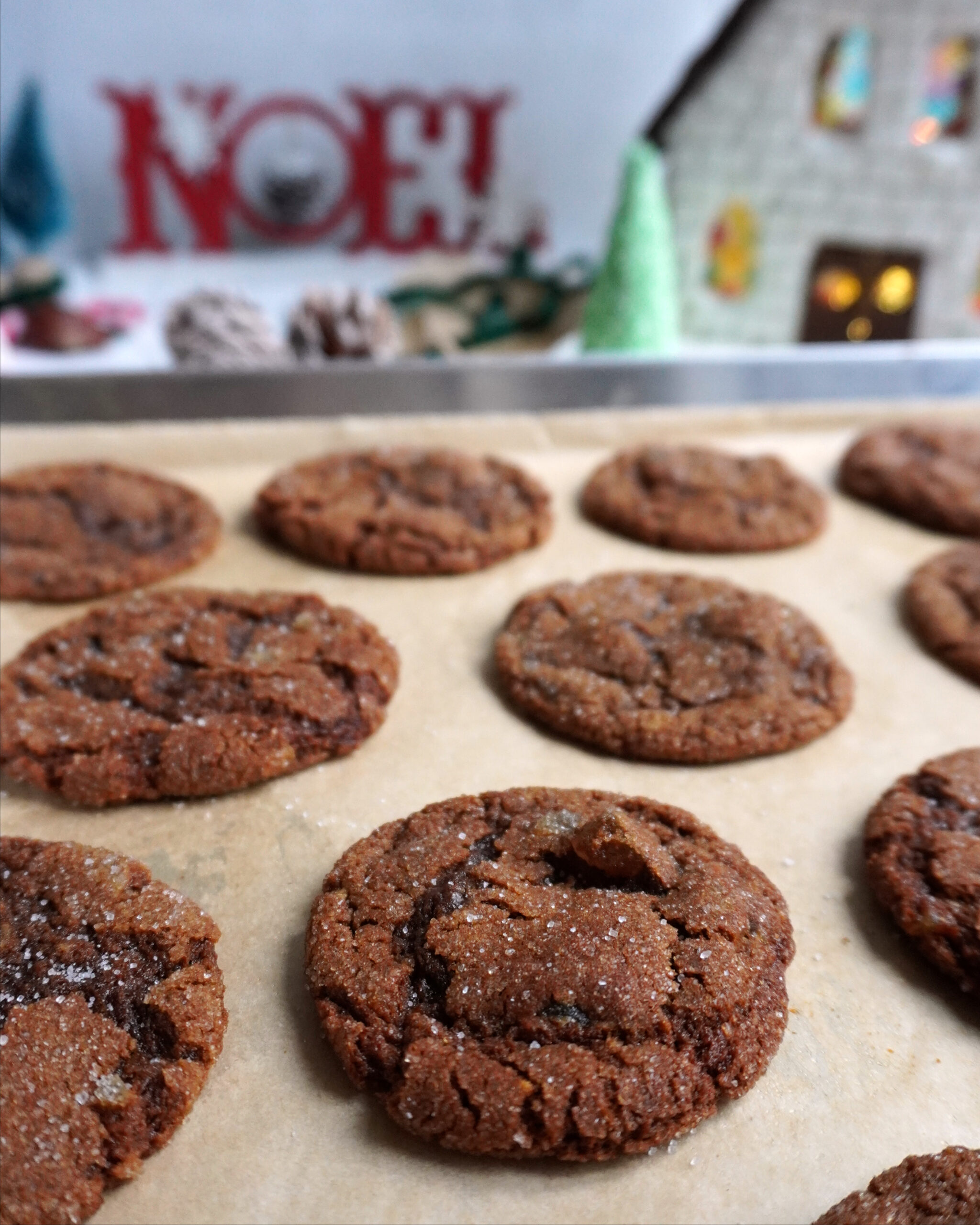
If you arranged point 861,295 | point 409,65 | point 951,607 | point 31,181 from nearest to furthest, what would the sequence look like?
point 951,607
point 31,181
point 409,65
point 861,295

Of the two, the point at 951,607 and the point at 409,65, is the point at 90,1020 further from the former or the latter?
the point at 409,65

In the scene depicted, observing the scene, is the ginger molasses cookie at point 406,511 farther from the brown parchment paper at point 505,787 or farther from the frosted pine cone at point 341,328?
the frosted pine cone at point 341,328

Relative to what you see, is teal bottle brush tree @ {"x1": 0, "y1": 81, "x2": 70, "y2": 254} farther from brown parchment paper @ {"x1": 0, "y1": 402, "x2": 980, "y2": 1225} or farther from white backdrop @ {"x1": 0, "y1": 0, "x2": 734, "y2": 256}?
brown parchment paper @ {"x1": 0, "y1": 402, "x2": 980, "y2": 1225}

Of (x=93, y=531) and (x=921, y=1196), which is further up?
(x=93, y=531)

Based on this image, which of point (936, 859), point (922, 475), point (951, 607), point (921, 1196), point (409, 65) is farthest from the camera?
point (409, 65)

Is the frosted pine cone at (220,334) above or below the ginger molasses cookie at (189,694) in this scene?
above

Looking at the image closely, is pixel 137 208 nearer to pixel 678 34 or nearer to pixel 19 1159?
pixel 678 34

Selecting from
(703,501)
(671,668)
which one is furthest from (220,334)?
(671,668)

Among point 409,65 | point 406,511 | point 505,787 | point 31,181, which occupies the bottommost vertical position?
point 505,787

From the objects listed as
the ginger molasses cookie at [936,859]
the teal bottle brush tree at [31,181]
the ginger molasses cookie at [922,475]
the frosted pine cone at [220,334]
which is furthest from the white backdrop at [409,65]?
the ginger molasses cookie at [936,859]
